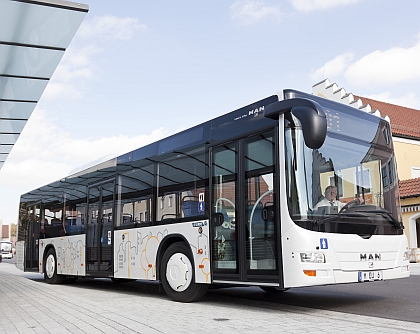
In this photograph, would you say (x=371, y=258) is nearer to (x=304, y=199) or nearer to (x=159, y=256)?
(x=304, y=199)

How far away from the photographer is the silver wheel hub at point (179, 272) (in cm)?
909

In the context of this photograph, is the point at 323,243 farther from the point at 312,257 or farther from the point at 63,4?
the point at 63,4

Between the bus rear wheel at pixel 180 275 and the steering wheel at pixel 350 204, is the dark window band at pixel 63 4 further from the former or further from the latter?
the steering wheel at pixel 350 204

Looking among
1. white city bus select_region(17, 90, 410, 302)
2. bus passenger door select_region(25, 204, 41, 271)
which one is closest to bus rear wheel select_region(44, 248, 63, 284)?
bus passenger door select_region(25, 204, 41, 271)

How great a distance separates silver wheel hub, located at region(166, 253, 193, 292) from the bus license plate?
2.96 m

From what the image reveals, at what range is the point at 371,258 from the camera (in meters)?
7.62

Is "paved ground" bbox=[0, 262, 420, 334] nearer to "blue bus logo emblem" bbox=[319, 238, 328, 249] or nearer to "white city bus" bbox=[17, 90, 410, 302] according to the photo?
"white city bus" bbox=[17, 90, 410, 302]

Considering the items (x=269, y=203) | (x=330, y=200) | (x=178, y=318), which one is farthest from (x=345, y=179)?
(x=178, y=318)

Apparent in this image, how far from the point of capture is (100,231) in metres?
12.4

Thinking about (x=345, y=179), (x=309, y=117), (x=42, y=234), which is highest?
(x=309, y=117)

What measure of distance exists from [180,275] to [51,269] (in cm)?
754

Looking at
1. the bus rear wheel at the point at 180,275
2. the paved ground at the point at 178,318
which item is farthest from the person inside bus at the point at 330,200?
the bus rear wheel at the point at 180,275

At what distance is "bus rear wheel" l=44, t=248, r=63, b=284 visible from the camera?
599 inches

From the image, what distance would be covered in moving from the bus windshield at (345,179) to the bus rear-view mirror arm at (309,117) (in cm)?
27
